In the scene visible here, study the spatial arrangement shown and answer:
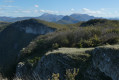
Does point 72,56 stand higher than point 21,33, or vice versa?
point 72,56

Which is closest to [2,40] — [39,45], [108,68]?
[39,45]

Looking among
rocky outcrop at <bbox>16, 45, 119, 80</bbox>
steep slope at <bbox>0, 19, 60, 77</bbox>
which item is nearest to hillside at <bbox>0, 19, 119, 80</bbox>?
rocky outcrop at <bbox>16, 45, 119, 80</bbox>

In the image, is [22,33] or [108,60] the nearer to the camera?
[108,60]

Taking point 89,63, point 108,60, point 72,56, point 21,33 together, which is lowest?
point 21,33

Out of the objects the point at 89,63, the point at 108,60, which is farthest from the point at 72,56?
the point at 108,60

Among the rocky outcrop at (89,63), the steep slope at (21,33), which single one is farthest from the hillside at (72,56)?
the steep slope at (21,33)

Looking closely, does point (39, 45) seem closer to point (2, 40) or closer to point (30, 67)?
point (30, 67)

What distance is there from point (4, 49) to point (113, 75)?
71.6 metres

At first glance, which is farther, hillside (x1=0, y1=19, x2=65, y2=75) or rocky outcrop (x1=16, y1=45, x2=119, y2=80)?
hillside (x1=0, y1=19, x2=65, y2=75)

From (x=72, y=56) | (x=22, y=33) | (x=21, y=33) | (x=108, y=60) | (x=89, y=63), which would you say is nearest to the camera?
(x=108, y=60)

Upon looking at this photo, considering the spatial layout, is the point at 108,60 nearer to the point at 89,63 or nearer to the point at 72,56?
the point at 89,63

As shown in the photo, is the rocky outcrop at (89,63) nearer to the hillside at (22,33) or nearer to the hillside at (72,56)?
the hillside at (72,56)

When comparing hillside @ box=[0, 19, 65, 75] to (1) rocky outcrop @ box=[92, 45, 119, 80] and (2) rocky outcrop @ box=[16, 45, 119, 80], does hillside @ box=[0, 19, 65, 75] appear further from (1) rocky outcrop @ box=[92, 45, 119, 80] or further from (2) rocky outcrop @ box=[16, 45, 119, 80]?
(1) rocky outcrop @ box=[92, 45, 119, 80]

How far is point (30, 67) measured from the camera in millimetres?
12273
